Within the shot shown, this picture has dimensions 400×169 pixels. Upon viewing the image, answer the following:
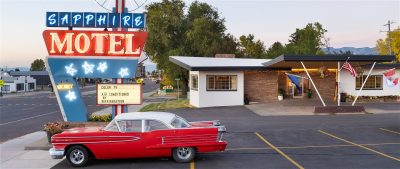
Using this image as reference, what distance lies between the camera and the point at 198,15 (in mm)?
62969

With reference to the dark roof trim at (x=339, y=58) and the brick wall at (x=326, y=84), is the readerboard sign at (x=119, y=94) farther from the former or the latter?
the brick wall at (x=326, y=84)

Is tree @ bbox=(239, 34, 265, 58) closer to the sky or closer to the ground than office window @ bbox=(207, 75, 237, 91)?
closer to the sky

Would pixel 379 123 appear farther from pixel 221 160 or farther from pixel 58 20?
pixel 58 20

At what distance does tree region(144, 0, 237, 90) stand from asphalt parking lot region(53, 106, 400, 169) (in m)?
32.3

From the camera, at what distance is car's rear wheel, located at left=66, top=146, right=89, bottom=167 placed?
1395 cm

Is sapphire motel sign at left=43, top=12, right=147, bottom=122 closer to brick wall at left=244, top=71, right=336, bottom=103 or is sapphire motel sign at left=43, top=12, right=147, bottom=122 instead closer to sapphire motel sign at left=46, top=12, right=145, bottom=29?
sapphire motel sign at left=46, top=12, right=145, bottom=29

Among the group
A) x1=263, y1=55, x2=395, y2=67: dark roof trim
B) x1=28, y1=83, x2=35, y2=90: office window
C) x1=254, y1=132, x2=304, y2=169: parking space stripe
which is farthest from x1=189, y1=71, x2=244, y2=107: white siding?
x1=28, y1=83, x2=35, y2=90: office window

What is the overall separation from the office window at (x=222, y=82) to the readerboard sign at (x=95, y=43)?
737 inches

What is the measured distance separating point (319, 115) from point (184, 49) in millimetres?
32622

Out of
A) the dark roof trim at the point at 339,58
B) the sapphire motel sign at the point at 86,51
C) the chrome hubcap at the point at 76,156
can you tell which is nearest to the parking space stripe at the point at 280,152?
the sapphire motel sign at the point at 86,51

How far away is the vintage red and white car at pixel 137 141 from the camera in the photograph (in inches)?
547

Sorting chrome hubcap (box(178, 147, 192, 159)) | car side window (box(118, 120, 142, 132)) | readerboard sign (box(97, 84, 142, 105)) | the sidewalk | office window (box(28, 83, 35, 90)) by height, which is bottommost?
the sidewalk

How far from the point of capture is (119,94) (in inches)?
734

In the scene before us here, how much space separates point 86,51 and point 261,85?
23.6 m
